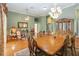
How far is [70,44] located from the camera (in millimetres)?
1863

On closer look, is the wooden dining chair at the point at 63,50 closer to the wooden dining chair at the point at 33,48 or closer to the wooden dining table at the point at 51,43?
the wooden dining table at the point at 51,43

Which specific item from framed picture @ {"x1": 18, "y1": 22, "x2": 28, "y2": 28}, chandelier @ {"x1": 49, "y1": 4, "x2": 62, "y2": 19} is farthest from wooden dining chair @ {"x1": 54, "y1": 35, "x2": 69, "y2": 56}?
framed picture @ {"x1": 18, "y1": 22, "x2": 28, "y2": 28}

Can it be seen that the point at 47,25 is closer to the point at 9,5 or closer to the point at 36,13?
the point at 36,13

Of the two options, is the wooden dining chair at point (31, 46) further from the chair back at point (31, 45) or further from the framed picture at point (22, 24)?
the framed picture at point (22, 24)

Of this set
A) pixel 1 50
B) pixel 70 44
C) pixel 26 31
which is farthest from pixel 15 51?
pixel 70 44

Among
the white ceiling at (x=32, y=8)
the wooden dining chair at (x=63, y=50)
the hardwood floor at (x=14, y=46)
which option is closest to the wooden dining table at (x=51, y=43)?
the wooden dining chair at (x=63, y=50)

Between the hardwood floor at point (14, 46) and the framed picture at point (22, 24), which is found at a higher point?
the framed picture at point (22, 24)

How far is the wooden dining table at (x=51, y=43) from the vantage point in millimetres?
1868

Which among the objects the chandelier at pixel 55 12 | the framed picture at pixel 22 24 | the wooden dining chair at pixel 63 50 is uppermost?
the chandelier at pixel 55 12

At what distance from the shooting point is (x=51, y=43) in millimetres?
1879

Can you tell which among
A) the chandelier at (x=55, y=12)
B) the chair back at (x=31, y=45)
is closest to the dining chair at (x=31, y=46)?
the chair back at (x=31, y=45)

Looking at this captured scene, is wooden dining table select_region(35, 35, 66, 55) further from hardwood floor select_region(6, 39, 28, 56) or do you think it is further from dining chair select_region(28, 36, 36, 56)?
hardwood floor select_region(6, 39, 28, 56)

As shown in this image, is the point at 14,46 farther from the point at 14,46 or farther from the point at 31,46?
the point at 31,46

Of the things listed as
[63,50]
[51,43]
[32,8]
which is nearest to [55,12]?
[32,8]
